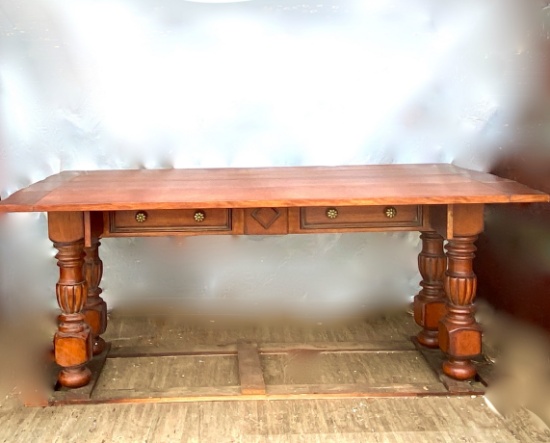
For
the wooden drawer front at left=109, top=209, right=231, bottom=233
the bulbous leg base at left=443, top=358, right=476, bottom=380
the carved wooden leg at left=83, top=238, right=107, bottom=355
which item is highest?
the wooden drawer front at left=109, top=209, right=231, bottom=233

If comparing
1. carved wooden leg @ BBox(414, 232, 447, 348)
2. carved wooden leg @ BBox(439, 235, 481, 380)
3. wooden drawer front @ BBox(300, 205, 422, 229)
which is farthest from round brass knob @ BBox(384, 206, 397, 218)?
carved wooden leg @ BBox(414, 232, 447, 348)

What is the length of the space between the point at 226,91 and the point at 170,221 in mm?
973

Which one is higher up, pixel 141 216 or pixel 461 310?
pixel 141 216

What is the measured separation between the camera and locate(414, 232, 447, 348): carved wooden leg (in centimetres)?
256

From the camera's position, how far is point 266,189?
214 centimetres

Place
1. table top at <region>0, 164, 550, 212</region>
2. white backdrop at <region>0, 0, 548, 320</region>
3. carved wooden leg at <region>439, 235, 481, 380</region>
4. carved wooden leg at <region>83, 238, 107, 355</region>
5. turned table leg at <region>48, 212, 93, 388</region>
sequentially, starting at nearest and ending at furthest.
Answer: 1. table top at <region>0, 164, 550, 212</region>
2. turned table leg at <region>48, 212, 93, 388</region>
3. carved wooden leg at <region>439, 235, 481, 380</region>
4. carved wooden leg at <region>83, 238, 107, 355</region>
5. white backdrop at <region>0, 0, 548, 320</region>

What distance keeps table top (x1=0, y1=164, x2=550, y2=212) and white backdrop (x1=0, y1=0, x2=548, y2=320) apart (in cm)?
39

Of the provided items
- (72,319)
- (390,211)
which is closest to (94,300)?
(72,319)

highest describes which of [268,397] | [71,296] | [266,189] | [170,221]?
[266,189]

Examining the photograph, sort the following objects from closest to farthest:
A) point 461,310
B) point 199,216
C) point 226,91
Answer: point 199,216, point 461,310, point 226,91

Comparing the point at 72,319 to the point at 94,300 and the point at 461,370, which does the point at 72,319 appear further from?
the point at 461,370

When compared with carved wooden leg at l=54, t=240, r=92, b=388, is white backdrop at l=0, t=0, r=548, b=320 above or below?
above

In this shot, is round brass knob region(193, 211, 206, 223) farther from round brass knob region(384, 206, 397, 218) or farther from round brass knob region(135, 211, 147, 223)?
round brass knob region(384, 206, 397, 218)

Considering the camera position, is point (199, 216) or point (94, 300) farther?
point (94, 300)
